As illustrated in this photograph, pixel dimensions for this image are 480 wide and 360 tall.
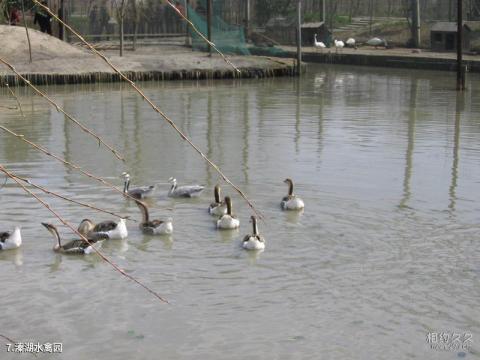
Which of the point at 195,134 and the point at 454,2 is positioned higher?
the point at 454,2

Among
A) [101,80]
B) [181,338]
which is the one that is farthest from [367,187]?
[101,80]

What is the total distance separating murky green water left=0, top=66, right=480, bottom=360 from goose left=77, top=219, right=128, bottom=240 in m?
0.11

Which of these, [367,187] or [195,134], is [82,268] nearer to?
[367,187]

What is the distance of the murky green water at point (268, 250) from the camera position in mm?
7020

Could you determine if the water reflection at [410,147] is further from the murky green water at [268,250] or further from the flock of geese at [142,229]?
the flock of geese at [142,229]

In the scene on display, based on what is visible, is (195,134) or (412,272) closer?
(412,272)

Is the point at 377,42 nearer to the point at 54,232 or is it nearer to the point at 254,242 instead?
the point at 254,242

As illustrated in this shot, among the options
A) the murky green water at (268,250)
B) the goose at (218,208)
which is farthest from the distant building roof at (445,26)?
the goose at (218,208)

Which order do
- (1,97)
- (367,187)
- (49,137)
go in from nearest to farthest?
(367,187) → (49,137) → (1,97)

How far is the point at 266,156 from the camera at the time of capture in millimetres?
14266

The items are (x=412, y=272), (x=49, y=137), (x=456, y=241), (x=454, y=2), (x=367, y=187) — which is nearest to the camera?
(x=412, y=272)

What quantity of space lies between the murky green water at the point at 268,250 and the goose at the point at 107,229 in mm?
106

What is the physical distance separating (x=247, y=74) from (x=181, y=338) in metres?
21.7

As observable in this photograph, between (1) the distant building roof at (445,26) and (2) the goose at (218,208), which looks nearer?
(2) the goose at (218,208)
